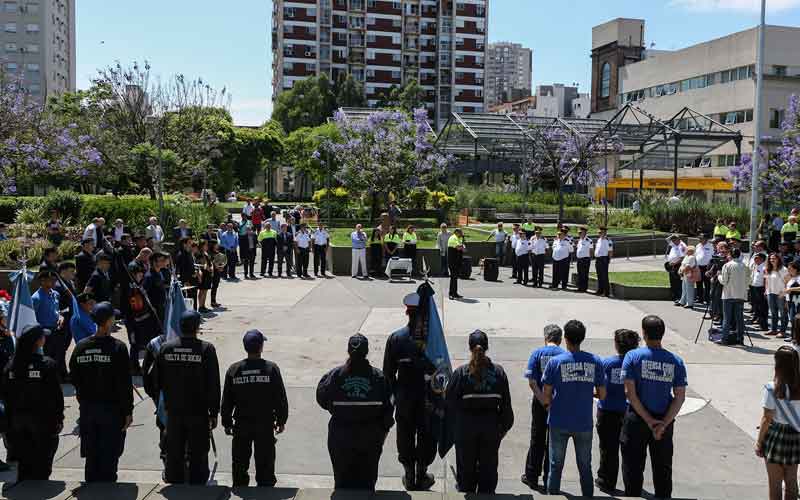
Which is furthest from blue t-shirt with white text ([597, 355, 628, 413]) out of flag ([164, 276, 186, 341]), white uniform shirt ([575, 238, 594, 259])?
white uniform shirt ([575, 238, 594, 259])

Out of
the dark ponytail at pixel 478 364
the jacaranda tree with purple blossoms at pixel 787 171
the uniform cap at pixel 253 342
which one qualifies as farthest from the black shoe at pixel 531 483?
the jacaranda tree with purple blossoms at pixel 787 171

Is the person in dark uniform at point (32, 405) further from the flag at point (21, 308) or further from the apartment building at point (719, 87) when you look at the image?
the apartment building at point (719, 87)

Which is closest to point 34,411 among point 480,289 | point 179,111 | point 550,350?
point 550,350

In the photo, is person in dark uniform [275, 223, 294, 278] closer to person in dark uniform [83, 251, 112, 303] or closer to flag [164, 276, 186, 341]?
person in dark uniform [83, 251, 112, 303]

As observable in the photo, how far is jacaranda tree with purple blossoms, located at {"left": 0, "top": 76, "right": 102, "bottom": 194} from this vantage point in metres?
27.1

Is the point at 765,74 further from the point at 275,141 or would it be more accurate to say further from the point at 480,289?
the point at 480,289

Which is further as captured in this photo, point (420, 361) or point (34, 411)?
point (420, 361)

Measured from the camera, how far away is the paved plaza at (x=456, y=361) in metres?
7.18

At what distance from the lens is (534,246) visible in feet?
66.2

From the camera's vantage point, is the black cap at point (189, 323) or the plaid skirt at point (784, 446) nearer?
the plaid skirt at point (784, 446)

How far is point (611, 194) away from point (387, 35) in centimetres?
4436

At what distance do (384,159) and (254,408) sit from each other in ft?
84.7

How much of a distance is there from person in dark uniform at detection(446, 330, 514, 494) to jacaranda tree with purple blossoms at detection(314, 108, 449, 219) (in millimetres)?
25527

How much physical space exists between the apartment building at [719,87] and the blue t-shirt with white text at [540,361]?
1984 inches
